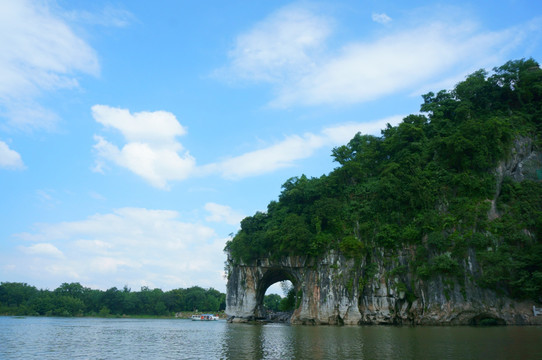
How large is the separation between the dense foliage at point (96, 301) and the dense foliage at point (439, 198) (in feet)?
145

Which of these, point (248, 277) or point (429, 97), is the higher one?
point (429, 97)

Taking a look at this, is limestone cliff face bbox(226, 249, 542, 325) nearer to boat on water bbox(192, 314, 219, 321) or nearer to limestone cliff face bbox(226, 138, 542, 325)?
limestone cliff face bbox(226, 138, 542, 325)

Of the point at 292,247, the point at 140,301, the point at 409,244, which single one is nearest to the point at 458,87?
the point at 409,244

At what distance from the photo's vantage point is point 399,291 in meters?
29.3

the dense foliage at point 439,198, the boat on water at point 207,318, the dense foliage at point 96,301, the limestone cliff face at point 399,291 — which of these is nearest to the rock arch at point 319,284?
the limestone cliff face at point 399,291

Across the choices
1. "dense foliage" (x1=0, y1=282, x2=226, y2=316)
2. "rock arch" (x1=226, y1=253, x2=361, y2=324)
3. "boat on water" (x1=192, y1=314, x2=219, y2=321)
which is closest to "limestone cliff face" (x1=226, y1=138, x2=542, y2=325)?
"rock arch" (x1=226, y1=253, x2=361, y2=324)

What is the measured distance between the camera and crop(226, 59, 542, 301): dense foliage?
2670cm

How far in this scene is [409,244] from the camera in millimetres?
30281

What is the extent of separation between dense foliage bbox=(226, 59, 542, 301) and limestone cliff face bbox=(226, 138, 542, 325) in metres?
0.71

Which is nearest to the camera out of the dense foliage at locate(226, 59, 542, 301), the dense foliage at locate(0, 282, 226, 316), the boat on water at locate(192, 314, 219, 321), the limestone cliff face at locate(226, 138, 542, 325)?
the limestone cliff face at locate(226, 138, 542, 325)

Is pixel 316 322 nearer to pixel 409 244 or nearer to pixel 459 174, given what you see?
pixel 409 244

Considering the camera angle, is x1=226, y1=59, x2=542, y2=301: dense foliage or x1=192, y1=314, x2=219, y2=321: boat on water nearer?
x1=226, y1=59, x2=542, y2=301: dense foliage

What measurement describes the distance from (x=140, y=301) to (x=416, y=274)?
6572 cm

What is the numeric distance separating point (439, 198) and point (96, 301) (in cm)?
6905
